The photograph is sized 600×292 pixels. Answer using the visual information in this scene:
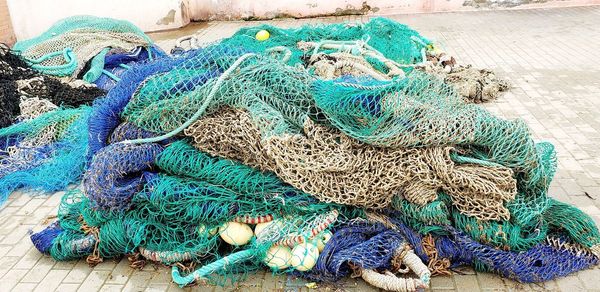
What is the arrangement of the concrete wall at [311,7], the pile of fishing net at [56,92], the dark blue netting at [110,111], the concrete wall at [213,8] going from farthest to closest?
the concrete wall at [311,7] < the concrete wall at [213,8] < the pile of fishing net at [56,92] < the dark blue netting at [110,111]

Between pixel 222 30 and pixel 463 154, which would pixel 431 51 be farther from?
A: pixel 222 30

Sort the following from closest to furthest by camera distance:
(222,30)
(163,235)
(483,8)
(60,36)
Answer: (163,235), (60,36), (222,30), (483,8)

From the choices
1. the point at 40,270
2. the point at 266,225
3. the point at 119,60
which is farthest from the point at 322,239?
the point at 119,60

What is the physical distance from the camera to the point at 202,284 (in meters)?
3.23

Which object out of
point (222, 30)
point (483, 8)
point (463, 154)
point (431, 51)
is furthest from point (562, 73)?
point (222, 30)

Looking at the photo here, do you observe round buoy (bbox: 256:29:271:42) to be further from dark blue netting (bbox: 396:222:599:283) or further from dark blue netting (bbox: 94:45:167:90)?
dark blue netting (bbox: 396:222:599:283)

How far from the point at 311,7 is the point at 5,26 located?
22.1 feet

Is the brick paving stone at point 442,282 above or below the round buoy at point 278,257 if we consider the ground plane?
below

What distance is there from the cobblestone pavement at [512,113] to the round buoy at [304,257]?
132 mm

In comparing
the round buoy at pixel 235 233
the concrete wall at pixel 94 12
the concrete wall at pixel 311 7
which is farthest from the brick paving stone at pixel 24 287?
the concrete wall at pixel 311 7

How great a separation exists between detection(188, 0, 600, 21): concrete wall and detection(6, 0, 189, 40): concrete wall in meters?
1.01

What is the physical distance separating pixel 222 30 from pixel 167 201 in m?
9.22

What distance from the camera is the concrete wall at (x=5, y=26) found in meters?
10.5

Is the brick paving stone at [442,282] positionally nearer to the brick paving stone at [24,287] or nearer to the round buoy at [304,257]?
the round buoy at [304,257]
